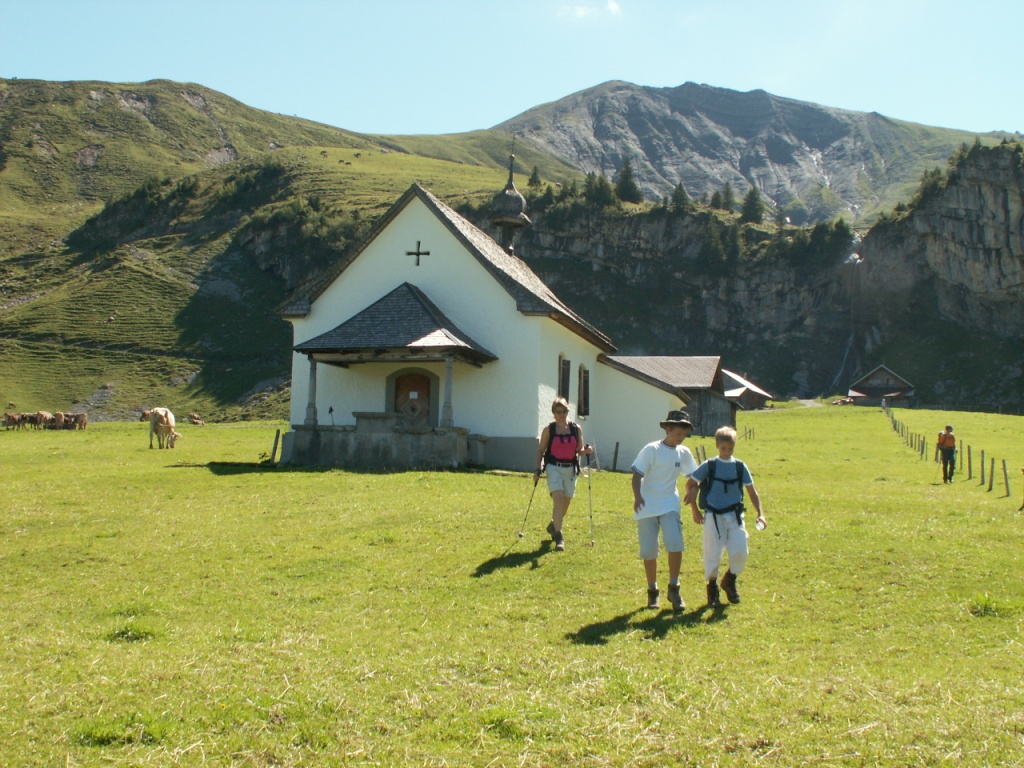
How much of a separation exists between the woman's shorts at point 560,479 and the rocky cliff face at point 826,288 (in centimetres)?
10480

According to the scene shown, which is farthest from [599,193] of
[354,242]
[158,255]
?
[158,255]

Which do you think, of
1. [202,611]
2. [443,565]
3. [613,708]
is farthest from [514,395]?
[613,708]

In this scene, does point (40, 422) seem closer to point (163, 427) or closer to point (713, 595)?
point (163, 427)

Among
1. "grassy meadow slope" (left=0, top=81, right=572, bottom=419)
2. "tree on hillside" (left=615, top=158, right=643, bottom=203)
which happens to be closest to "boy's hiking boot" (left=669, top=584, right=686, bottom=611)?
"grassy meadow slope" (left=0, top=81, right=572, bottom=419)

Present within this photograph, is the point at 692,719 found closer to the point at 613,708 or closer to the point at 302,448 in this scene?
the point at 613,708

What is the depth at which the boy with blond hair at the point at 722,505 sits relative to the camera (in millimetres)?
8641

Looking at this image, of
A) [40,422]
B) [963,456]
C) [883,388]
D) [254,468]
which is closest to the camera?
[254,468]

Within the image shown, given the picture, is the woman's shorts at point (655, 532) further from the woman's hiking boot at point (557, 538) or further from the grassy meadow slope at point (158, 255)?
the grassy meadow slope at point (158, 255)

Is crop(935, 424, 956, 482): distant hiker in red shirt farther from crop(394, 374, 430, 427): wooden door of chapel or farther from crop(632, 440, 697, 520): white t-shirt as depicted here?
crop(632, 440, 697, 520): white t-shirt

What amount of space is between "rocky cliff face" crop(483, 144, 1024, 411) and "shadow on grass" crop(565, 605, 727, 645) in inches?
4230

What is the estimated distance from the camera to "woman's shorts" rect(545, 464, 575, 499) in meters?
11.5

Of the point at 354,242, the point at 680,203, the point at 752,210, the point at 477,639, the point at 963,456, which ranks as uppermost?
the point at 752,210

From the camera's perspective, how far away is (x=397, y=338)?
23.1m

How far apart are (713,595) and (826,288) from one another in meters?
120
